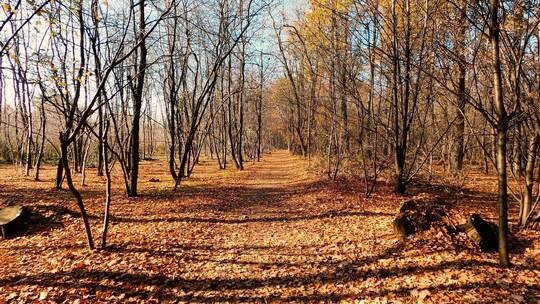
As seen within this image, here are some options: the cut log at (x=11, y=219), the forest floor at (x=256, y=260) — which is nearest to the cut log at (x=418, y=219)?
the forest floor at (x=256, y=260)

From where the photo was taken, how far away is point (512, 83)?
20.7 ft

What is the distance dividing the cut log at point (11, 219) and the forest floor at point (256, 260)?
0.93ft

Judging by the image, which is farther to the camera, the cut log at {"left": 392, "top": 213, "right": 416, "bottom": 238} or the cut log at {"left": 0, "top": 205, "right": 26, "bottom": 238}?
the cut log at {"left": 0, "top": 205, "right": 26, "bottom": 238}

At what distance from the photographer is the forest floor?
4.32 m

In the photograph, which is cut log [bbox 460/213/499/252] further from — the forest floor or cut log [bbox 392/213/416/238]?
cut log [bbox 392/213/416/238]

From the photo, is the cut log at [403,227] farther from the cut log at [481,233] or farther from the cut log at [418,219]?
the cut log at [481,233]

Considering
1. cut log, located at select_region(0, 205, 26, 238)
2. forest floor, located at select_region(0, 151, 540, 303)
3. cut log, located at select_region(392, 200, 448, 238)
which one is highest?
cut log, located at select_region(392, 200, 448, 238)

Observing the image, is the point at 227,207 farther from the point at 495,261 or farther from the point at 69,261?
the point at 495,261

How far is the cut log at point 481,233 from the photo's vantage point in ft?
17.0

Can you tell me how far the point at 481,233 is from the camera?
5.30 m

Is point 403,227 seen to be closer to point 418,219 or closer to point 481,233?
point 418,219

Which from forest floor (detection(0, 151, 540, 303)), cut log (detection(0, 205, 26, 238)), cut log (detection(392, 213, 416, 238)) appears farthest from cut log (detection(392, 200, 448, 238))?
cut log (detection(0, 205, 26, 238))

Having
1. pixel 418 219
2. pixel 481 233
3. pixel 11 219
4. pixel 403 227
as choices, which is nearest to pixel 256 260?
pixel 403 227

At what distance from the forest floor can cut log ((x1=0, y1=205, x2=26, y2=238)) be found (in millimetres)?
283
